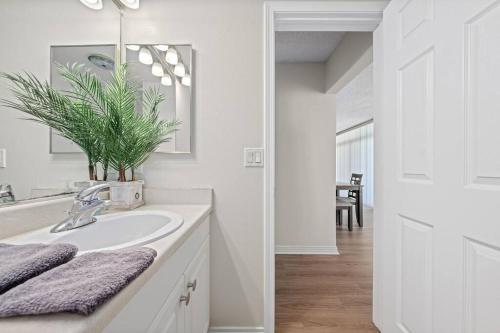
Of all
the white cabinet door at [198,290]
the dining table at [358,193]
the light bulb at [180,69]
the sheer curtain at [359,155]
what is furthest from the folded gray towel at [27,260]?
the sheer curtain at [359,155]

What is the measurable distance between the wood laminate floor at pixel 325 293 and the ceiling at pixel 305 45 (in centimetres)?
234

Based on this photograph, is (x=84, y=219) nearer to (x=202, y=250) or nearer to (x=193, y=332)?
(x=202, y=250)

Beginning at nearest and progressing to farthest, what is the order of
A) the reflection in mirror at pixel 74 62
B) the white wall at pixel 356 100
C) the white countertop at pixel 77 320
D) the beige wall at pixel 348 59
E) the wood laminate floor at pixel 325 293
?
the white countertop at pixel 77 320, the reflection in mirror at pixel 74 62, the wood laminate floor at pixel 325 293, the beige wall at pixel 348 59, the white wall at pixel 356 100

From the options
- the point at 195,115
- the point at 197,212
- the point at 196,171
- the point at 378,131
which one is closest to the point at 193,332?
the point at 197,212

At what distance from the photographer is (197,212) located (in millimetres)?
1240

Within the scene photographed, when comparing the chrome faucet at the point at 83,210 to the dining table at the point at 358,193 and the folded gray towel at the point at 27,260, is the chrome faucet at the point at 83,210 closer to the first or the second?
the folded gray towel at the point at 27,260

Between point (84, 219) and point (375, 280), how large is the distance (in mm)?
1698

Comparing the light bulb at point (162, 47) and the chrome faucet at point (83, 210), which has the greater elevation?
the light bulb at point (162, 47)

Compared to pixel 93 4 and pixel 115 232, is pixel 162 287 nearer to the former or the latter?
pixel 115 232

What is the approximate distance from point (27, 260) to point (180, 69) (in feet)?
4.06

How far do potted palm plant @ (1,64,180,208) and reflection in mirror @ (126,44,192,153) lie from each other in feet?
0.14

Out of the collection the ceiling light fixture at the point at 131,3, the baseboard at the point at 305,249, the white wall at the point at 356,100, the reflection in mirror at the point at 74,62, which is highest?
the white wall at the point at 356,100

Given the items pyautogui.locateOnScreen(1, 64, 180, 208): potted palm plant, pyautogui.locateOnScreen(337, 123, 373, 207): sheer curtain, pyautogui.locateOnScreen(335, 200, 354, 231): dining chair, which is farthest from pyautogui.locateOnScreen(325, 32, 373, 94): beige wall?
pyautogui.locateOnScreen(337, 123, 373, 207): sheer curtain

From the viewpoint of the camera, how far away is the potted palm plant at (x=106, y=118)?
0.96m
